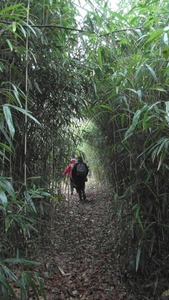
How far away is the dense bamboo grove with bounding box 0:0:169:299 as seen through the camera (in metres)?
1.33

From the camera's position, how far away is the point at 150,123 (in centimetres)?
140

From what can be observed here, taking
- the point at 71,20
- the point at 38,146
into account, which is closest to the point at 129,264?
the point at 38,146

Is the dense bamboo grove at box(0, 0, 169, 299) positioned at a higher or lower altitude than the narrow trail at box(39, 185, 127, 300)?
higher

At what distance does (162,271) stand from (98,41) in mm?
1790

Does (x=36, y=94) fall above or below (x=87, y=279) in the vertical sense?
above

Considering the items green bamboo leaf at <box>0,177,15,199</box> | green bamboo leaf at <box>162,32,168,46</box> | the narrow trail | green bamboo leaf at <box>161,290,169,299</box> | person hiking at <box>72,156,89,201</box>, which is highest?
green bamboo leaf at <box>162,32,168,46</box>

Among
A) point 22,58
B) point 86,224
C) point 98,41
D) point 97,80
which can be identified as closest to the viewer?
point 22,58

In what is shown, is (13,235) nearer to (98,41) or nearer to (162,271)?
(162,271)

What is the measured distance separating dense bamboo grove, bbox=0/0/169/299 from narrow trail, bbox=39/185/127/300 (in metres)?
0.20

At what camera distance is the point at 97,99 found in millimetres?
2105

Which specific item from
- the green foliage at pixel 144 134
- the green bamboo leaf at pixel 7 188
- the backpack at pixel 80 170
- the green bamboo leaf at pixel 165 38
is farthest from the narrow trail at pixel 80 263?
the green bamboo leaf at pixel 165 38

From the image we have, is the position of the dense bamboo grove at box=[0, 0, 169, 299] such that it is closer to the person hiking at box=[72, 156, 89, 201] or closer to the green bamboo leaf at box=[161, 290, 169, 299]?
the green bamboo leaf at box=[161, 290, 169, 299]

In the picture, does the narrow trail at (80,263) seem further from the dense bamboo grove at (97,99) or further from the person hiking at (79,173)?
the person hiking at (79,173)

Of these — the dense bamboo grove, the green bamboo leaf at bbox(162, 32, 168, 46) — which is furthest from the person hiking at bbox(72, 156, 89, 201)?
the green bamboo leaf at bbox(162, 32, 168, 46)
